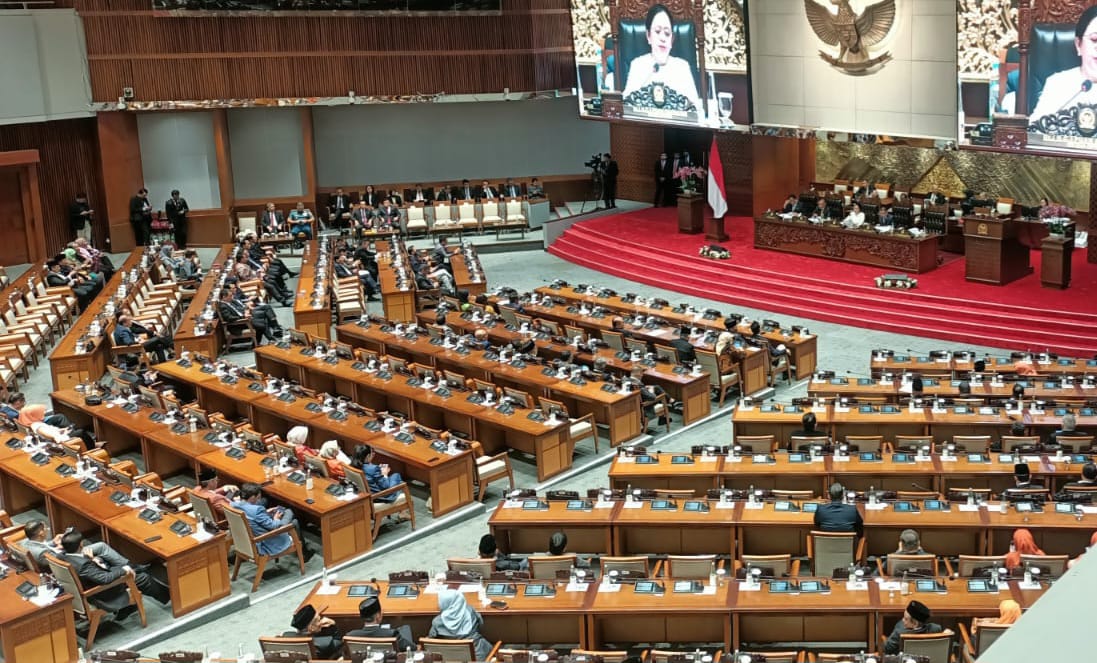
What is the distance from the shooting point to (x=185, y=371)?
15.9m

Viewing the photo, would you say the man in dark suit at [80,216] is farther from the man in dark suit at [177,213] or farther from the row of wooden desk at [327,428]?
the row of wooden desk at [327,428]

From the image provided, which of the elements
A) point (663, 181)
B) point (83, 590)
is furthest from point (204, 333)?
point (663, 181)

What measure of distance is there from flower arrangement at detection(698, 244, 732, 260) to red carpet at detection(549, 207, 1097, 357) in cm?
18

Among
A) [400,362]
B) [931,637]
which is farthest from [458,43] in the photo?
[931,637]

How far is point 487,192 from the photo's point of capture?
93.7ft

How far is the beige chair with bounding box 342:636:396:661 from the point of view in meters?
8.23

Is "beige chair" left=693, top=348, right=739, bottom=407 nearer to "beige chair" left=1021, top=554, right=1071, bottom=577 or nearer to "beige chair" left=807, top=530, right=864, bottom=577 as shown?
"beige chair" left=807, top=530, right=864, bottom=577

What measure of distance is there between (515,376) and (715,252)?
28.4ft

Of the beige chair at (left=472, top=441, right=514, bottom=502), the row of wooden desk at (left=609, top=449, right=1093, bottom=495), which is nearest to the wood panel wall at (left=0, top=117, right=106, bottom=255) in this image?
the beige chair at (left=472, top=441, right=514, bottom=502)

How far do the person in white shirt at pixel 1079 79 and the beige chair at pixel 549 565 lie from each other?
12.0 m

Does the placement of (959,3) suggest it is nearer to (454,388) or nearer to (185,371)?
(454,388)

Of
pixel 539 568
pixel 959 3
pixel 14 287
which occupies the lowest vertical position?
pixel 539 568

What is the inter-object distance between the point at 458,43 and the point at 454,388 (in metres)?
15.5

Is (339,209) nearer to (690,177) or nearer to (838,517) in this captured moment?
(690,177)
